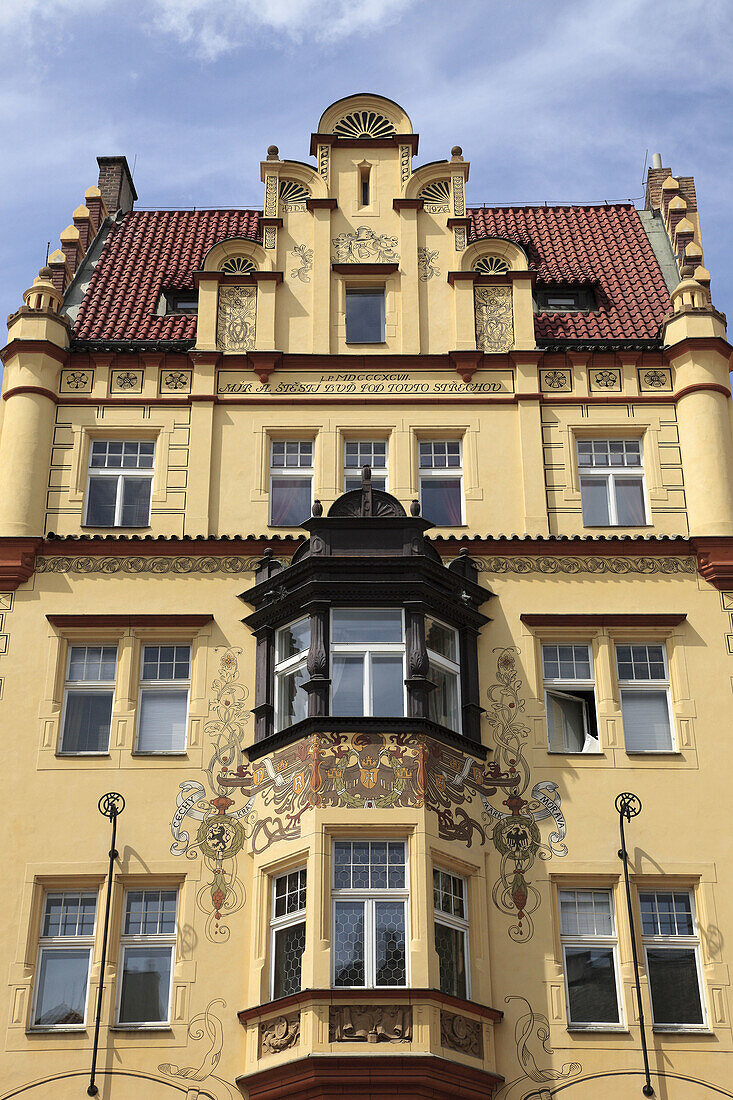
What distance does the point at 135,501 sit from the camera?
2461 centimetres

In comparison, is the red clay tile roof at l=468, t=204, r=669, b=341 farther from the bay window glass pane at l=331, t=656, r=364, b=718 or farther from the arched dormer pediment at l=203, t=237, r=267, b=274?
A: the bay window glass pane at l=331, t=656, r=364, b=718

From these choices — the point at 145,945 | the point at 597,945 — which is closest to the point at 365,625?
the point at 145,945

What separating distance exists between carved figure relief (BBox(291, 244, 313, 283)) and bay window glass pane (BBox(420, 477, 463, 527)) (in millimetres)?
4608

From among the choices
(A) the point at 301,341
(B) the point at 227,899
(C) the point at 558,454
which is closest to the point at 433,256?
(A) the point at 301,341

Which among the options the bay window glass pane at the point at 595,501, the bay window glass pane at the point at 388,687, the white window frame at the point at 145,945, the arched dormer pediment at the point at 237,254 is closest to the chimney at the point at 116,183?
the arched dormer pediment at the point at 237,254

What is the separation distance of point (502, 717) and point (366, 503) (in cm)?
382

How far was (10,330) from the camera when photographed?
1012 inches

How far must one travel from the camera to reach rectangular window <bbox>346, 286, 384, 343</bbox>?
86.2ft

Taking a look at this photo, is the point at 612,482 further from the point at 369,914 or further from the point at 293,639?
the point at 369,914

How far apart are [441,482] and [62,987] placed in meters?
9.91

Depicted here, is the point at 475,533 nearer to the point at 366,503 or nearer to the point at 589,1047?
the point at 366,503

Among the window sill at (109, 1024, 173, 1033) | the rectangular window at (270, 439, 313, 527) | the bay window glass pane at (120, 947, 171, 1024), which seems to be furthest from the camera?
the rectangular window at (270, 439, 313, 527)

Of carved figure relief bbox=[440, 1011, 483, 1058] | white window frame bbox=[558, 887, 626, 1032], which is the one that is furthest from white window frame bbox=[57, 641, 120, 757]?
white window frame bbox=[558, 887, 626, 1032]

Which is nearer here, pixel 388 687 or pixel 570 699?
pixel 388 687
